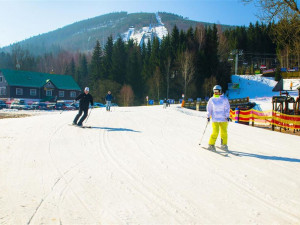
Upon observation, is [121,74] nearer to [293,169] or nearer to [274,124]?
[274,124]

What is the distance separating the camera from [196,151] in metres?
7.06

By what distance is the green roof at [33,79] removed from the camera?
52031 millimetres

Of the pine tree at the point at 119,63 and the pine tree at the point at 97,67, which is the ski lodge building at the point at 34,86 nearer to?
the pine tree at the point at 97,67

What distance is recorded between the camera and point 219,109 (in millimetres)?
6875

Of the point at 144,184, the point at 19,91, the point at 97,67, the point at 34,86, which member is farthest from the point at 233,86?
the point at 144,184

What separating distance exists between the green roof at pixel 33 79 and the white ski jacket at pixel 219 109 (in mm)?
54976

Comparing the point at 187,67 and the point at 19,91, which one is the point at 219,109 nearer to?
the point at 187,67

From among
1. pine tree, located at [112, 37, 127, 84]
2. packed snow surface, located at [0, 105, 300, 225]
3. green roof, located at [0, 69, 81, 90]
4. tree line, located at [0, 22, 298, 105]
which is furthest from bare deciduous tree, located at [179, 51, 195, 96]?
packed snow surface, located at [0, 105, 300, 225]

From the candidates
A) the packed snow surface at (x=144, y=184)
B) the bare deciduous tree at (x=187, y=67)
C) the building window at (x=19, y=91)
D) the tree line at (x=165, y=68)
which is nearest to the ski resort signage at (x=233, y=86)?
the tree line at (x=165, y=68)

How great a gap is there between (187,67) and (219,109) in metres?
45.1

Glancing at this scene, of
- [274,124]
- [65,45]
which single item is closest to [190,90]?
[274,124]

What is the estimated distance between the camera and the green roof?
52.0m

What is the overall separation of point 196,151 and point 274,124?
11.4m

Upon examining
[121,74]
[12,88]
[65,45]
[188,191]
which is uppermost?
[65,45]
